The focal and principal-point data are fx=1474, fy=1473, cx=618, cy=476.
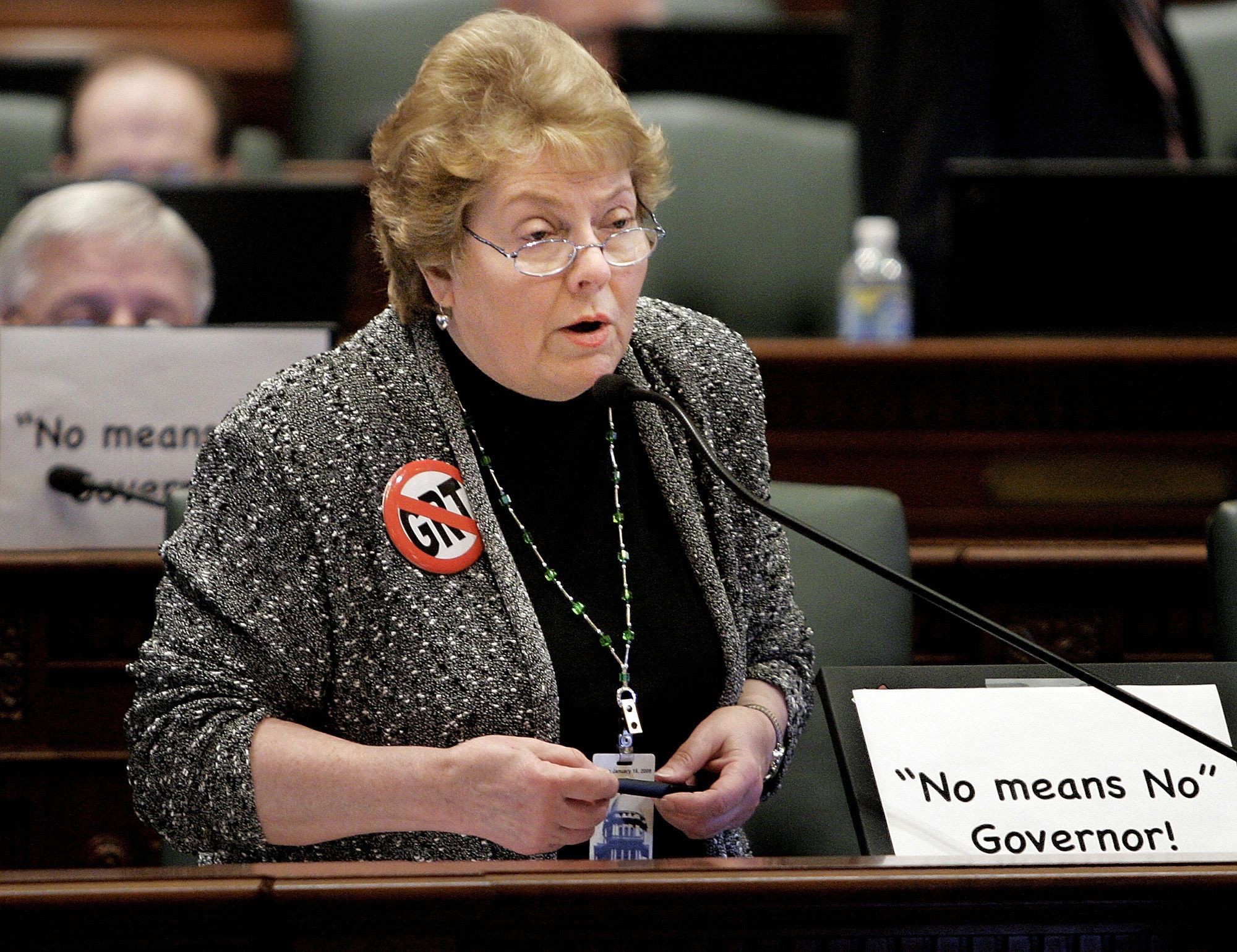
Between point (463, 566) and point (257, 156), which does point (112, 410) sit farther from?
point (257, 156)

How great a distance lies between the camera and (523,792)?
1103 millimetres

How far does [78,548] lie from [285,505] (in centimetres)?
61

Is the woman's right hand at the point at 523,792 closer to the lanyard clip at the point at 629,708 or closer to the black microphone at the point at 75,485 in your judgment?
the lanyard clip at the point at 629,708

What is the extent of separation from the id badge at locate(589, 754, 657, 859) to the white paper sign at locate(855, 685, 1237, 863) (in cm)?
20

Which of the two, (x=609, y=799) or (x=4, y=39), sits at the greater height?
(x=4, y=39)

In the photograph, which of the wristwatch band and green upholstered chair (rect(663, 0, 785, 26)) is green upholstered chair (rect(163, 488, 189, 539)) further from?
green upholstered chair (rect(663, 0, 785, 26))

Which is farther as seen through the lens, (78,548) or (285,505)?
(78,548)

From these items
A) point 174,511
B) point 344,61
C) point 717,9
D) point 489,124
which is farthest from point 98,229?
point 717,9

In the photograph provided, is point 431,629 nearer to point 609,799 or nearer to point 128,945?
point 609,799

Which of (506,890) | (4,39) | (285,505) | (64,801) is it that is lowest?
(64,801)

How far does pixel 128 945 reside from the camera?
79cm

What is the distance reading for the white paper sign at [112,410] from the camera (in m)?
1.74

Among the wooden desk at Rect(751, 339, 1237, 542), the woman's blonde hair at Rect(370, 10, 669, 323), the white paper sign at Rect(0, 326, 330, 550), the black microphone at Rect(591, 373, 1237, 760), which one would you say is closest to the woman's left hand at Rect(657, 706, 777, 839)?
the black microphone at Rect(591, 373, 1237, 760)

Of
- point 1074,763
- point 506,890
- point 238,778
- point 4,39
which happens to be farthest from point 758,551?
point 4,39
